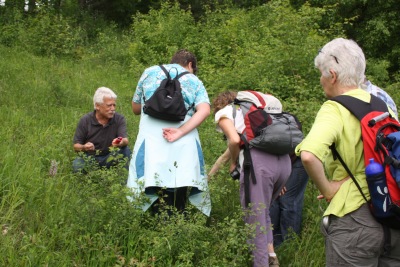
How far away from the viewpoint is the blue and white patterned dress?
385cm

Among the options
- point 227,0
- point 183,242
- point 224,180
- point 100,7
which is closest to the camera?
point 183,242

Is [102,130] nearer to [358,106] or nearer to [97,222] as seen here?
[97,222]

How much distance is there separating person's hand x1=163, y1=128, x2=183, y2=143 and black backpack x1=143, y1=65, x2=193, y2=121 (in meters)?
0.09

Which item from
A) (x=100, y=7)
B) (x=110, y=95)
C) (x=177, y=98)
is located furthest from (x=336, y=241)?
(x=100, y=7)

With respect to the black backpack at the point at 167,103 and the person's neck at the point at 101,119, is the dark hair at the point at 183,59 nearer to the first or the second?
the black backpack at the point at 167,103

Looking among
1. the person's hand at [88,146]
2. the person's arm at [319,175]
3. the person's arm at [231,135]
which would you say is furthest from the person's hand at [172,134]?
the person's hand at [88,146]

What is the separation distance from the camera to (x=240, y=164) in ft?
13.1

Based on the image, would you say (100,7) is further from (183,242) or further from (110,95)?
(183,242)

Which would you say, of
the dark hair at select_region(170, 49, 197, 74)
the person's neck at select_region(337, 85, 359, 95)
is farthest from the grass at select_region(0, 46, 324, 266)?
the person's neck at select_region(337, 85, 359, 95)

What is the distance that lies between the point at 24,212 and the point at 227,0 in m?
14.4

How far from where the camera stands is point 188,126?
394 centimetres

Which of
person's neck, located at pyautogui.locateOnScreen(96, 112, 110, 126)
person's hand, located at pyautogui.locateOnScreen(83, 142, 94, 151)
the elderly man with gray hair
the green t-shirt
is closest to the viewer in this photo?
the green t-shirt

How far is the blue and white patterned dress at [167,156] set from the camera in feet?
12.6

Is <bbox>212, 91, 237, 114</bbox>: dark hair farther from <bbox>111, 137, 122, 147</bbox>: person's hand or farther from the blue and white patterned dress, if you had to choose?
<bbox>111, 137, 122, 147</bbox>: person's hand
